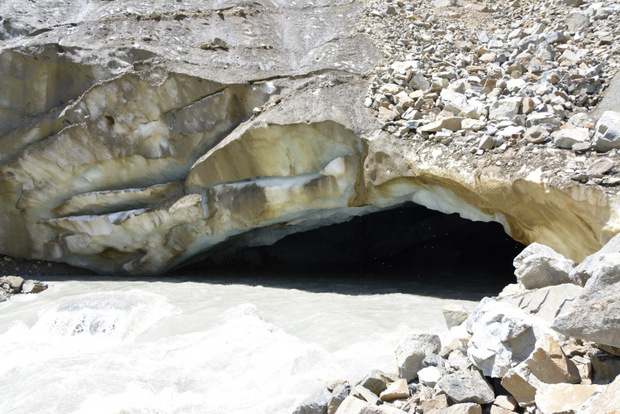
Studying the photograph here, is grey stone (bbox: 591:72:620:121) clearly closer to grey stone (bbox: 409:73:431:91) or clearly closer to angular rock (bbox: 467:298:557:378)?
grey stone (bbox: 409:73:431:91)

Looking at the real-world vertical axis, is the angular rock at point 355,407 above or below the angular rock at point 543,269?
below

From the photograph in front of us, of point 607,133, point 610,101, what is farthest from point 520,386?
point 610,101

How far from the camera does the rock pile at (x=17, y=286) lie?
25.6 feet

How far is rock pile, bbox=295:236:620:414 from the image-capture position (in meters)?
2.38

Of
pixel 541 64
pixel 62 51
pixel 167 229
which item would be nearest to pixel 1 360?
pixel 167 229

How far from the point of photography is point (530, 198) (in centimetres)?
493

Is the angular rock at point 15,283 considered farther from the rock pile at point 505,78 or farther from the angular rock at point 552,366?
the angular rock at point 552,366

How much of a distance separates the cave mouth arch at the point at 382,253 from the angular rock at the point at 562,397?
599 cm

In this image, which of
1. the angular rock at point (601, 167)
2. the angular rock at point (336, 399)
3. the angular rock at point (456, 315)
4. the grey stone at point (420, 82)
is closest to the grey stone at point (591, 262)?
the angular rock at point (456, 315)

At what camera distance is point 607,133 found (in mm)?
4414

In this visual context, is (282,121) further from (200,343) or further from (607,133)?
(607,133)

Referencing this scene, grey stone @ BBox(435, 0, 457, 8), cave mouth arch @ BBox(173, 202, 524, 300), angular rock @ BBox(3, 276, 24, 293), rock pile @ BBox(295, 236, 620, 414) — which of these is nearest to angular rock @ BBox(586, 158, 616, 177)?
rock pile @ BBox(295, 236, 620, 414)

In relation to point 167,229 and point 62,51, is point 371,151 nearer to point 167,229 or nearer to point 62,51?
point 167,229

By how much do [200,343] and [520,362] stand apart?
3.14 metres
